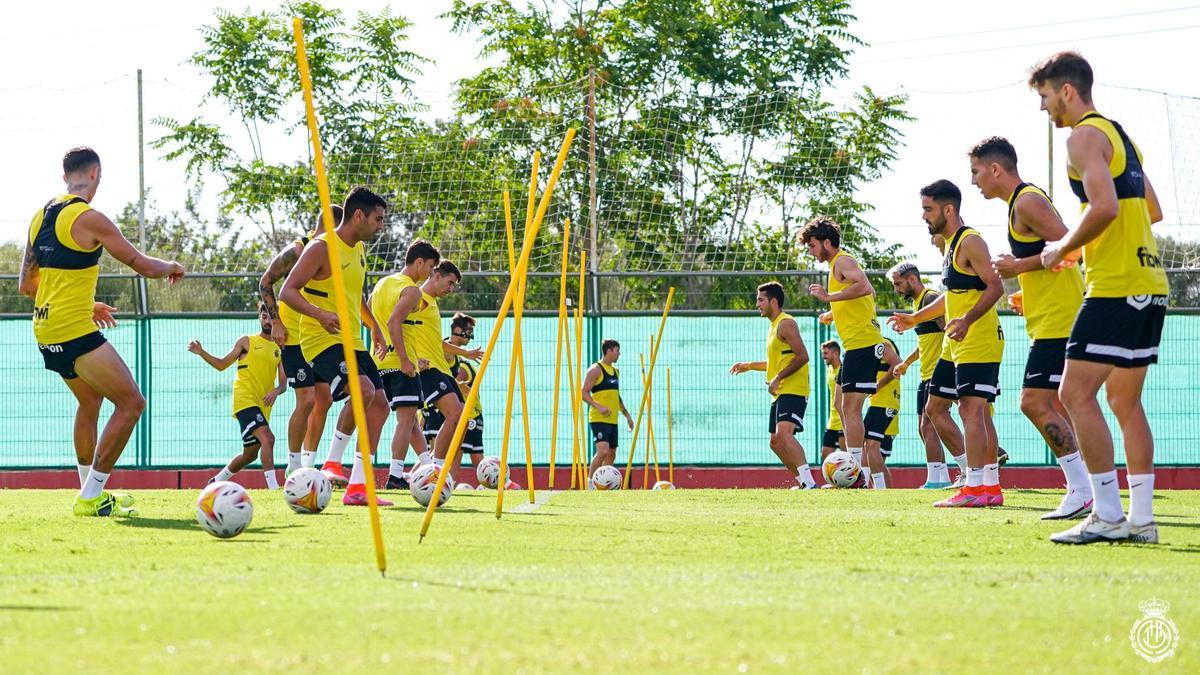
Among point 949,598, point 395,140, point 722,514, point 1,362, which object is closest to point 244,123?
point 395,140

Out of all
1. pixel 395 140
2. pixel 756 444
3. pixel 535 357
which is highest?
pixel 395 140

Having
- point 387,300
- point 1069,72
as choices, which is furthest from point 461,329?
point 1069,72

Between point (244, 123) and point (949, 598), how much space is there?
23.2 metres

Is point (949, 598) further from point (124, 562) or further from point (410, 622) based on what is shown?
point (124, 562)

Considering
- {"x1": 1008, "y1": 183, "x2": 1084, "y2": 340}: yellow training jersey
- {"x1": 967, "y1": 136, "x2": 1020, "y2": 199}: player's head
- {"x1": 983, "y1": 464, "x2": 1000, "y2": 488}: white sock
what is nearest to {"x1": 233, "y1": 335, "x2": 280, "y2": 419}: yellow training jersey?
{"x1": 983, "y1": 464, "x2": 1000, "y2": 488}: white sock

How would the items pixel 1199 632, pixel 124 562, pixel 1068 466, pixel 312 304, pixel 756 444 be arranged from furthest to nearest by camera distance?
pixel 756 444 → pixel 312 304 → pixel 1068 466 → pixel 124 562 → pixel 1199 632

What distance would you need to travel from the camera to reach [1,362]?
19.0 meters

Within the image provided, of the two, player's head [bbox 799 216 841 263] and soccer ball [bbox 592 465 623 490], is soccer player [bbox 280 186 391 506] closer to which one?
player's head [bbox 799 216 841 263]

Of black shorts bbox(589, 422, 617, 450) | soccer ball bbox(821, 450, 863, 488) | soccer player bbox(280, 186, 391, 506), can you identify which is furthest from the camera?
black shorts bbox(589, 422, 617, 450)

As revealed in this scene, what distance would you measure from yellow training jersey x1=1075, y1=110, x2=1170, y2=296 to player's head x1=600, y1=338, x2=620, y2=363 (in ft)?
38.9

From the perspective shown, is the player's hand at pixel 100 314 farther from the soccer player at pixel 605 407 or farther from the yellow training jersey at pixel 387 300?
the soccer player at pixel 605 407

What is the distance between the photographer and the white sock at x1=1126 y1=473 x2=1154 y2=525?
624cm

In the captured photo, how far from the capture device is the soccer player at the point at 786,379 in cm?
1444

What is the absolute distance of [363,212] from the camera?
9.77m
